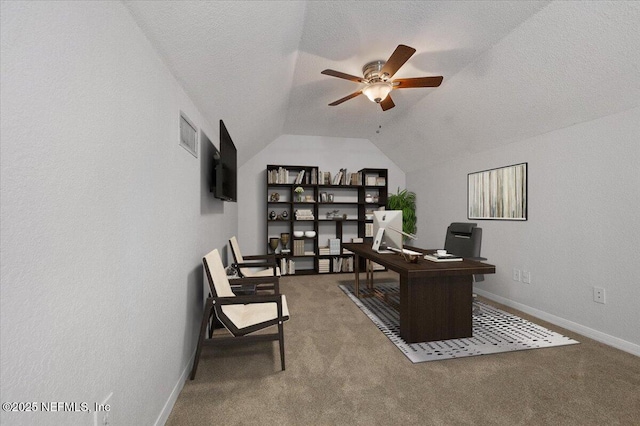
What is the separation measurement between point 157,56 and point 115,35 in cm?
44

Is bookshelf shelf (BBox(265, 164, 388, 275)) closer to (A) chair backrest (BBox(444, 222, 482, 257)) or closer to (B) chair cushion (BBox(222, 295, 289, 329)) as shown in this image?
(A) chair backrest (BBox(444, 222, 482, 257))

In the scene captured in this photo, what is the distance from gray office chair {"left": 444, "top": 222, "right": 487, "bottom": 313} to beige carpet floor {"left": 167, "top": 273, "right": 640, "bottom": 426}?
43.2 inches

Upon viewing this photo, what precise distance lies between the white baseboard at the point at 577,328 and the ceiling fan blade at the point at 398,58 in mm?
3071

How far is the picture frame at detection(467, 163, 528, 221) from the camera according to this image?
3439 mm

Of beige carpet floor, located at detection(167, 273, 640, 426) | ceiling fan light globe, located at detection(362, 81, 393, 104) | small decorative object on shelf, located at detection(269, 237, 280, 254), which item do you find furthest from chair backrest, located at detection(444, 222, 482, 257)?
small decorative object on shelf, located at detection(269, 237, 280, 254)

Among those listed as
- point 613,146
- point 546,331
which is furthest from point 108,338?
point 613,146

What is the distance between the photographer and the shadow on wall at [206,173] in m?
2.54

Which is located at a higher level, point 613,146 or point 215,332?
Result: point 613,146

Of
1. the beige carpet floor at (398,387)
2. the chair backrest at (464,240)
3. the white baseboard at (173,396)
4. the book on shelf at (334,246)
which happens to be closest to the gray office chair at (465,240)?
the chair backrest at (464,240)

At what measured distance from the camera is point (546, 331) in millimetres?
2787

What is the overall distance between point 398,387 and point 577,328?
222 cm

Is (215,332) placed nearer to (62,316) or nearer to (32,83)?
(62,316)

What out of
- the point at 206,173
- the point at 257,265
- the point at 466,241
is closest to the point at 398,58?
the point at 206,173

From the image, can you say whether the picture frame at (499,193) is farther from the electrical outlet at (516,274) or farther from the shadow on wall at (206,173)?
the shadow on wall at (206,173)
